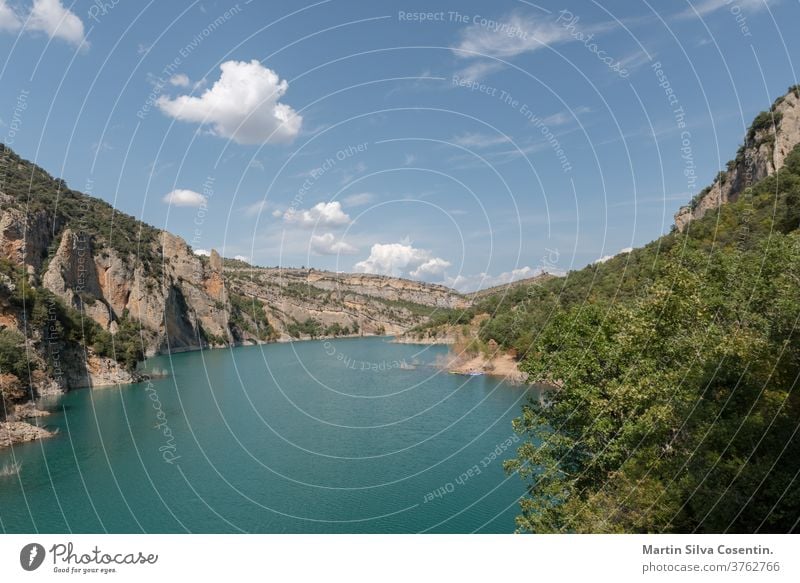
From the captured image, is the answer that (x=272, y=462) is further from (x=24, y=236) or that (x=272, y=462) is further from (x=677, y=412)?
(x=24, y=236)

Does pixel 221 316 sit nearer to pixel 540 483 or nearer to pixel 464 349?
pixel 464 349

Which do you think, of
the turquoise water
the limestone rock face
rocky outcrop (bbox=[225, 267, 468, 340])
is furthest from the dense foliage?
rocky outcrop (bbox=[225, 267, 468, 340])

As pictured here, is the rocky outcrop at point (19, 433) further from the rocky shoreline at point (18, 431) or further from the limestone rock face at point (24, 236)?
the limestone rock face at point (24, 236)

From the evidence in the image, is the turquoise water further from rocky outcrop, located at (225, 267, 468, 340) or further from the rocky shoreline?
rocky outcrop, located at (225, 267, 468, 340)

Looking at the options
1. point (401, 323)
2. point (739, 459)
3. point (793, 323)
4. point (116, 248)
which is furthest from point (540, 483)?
point (401, 323)

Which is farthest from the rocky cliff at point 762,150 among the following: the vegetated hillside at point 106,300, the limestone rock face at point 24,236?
the limestone rock face at point 24,236

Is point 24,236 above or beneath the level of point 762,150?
beneath

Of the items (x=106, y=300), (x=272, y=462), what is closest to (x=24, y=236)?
(x=106, y=300)
